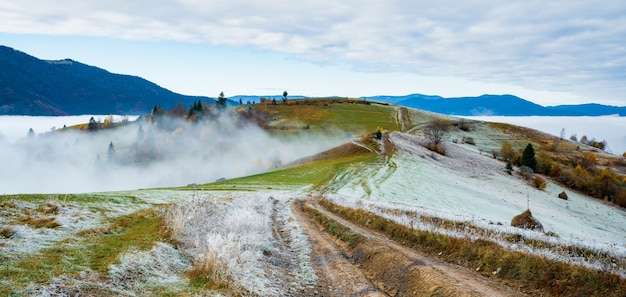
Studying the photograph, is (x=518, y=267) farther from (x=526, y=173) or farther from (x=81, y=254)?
(x=526, y=173)

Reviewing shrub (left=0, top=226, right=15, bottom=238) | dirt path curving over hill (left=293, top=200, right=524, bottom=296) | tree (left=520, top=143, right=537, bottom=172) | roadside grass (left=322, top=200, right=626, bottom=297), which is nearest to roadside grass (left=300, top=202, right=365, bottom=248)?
dirt path curving over hill (left=293, top=200, right=524, bottom=296)

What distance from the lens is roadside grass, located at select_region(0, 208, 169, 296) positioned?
11.0 metres

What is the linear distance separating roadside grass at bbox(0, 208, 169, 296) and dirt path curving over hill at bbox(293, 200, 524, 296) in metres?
7.83

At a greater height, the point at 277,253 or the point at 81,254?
the point at 81,254

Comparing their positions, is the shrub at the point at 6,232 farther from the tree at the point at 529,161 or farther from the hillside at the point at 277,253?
the tree at the point at 529,161

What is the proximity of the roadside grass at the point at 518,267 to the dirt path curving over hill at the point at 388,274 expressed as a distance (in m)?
0.78

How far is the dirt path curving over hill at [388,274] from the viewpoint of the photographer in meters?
13.2

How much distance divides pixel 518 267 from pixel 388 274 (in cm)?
478

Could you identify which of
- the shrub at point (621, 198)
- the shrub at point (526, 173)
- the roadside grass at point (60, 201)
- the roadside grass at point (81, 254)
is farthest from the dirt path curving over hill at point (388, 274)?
the shrub at point (621, 198)

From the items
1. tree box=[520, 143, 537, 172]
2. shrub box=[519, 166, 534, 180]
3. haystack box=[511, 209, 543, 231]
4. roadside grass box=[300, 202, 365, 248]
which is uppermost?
roadside grass box=[300, 202, 365, 248]

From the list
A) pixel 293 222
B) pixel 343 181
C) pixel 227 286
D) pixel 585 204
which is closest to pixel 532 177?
pixel 585 204

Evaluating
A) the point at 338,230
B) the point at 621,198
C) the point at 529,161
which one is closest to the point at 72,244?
the point at 338,230

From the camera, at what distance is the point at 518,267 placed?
47.3ft

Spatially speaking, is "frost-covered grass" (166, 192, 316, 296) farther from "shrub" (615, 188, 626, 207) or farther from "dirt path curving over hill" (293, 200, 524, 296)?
"shrub" (615, 188, 626, 207)
